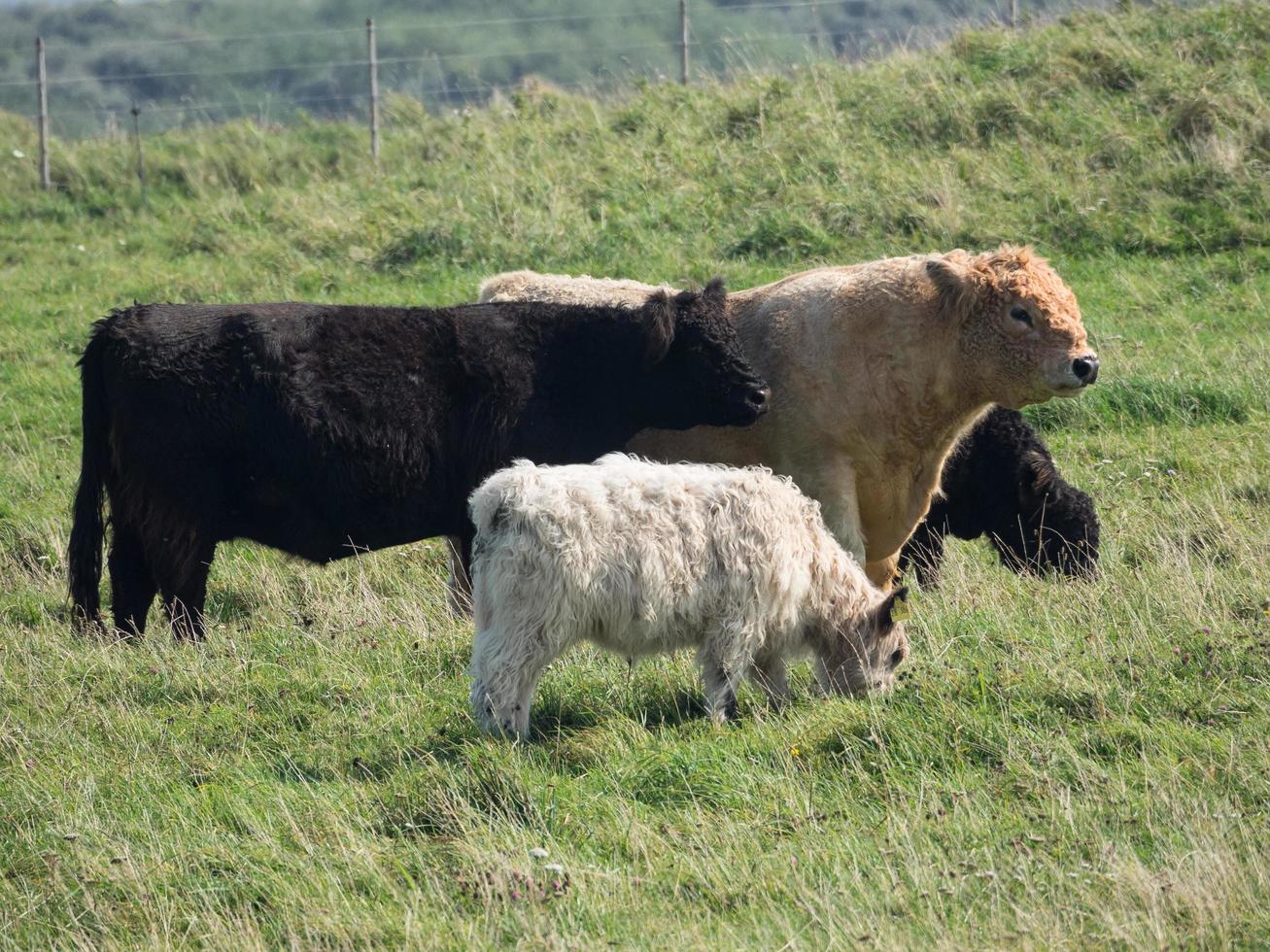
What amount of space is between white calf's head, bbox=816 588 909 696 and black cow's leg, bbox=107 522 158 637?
153 inches

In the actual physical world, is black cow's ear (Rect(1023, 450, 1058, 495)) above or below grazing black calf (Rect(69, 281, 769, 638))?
below

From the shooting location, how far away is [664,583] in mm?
6391

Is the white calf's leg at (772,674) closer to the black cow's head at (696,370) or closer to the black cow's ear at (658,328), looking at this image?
the black cow's head at (696,370)

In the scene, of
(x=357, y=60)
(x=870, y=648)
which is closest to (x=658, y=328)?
(x=870, y=648)

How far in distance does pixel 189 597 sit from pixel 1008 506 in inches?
195

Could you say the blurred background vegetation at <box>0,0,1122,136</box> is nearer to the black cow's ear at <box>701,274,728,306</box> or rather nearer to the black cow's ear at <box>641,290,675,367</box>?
the black cow's ear at <box>701,274,728,306</box>

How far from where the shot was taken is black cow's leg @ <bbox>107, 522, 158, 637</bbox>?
848 cm

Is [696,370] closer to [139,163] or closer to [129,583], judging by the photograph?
[129,583]

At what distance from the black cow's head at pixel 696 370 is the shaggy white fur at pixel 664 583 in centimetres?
162

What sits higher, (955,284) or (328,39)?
(328,39)

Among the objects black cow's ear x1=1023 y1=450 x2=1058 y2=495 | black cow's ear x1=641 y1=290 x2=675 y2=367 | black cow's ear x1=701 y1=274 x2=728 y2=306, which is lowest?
black cow's ear x1=1023 y1=450 x2=1058 y2=495

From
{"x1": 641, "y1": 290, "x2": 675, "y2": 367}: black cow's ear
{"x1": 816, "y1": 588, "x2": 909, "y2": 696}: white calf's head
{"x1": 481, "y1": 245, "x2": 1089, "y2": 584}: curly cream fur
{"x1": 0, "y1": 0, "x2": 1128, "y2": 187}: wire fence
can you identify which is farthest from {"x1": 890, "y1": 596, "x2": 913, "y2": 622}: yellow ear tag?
{"x1": 0, "y1": 0, "x2": 1128, "y2": 187}: wire fence

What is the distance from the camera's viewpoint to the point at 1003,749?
5.83m

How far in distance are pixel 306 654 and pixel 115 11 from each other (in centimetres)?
8933
